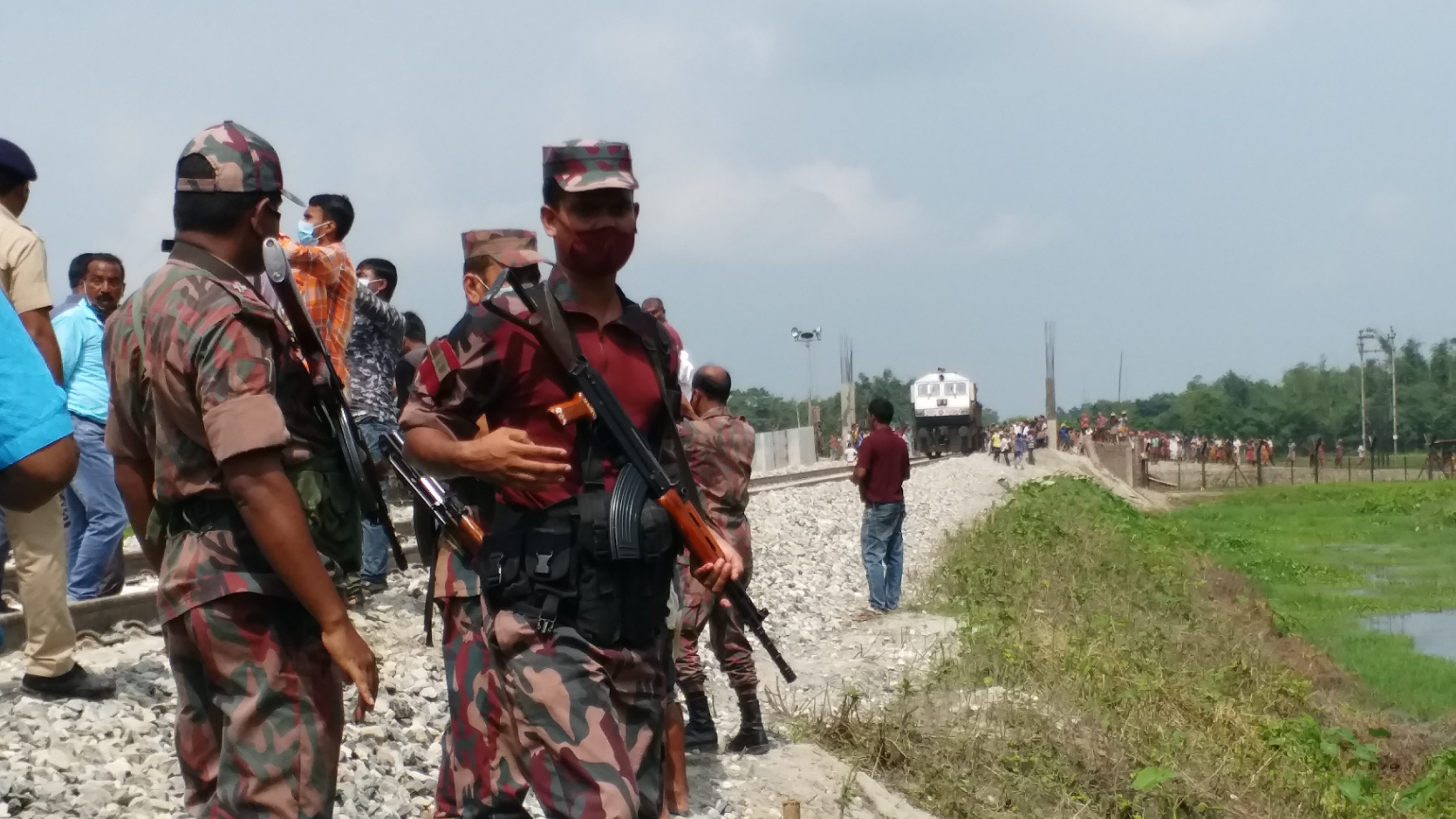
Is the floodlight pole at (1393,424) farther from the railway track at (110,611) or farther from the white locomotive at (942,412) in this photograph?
the railway track at (110,611)

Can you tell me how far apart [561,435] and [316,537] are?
63cm

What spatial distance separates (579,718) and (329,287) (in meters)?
4.00

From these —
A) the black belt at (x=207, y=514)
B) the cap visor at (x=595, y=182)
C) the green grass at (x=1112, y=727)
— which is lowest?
the green grass at (x=1112, y=727)

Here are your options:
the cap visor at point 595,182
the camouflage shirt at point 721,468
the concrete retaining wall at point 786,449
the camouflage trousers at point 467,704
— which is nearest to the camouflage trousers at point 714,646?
the camouflage shirt at point 721,468

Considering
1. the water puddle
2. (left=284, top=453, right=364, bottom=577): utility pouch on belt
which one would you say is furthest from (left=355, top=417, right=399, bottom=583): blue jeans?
the water puddle

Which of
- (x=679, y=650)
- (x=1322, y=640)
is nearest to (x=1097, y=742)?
(x=679, y=650)

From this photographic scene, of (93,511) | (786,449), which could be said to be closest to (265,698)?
(93,511)

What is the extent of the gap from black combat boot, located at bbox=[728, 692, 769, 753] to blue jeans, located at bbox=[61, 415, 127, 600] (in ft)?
9.36

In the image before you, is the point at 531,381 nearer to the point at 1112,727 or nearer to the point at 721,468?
the point at 721,468

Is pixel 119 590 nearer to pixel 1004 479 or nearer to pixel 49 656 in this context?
pixel 49 656

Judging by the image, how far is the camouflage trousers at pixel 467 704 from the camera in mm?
4266

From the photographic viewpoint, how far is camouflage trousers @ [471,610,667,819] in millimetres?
3648

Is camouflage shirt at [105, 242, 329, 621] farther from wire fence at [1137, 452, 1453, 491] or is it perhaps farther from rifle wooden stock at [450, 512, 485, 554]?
wire fence at [1137, 452, 1453, 491]

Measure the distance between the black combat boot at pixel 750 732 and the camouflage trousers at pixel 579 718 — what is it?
3.58m
